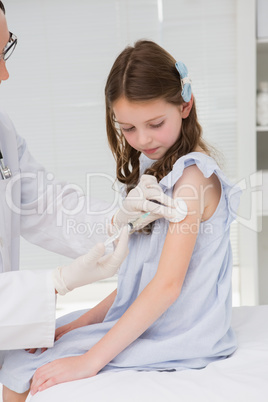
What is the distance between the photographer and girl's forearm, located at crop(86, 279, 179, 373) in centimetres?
117

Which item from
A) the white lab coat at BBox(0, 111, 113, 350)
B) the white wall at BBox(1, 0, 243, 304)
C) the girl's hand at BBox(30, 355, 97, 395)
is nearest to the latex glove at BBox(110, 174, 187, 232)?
the white lab coat at BBox(0, 111, 113, 350)

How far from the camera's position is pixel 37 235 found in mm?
1667

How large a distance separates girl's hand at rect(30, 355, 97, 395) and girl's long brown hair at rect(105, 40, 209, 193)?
55 cm

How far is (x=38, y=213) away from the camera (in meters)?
1.66

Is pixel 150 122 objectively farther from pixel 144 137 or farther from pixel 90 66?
pixel 90 66

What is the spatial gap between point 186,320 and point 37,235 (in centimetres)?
64

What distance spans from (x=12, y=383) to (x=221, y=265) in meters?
0.61

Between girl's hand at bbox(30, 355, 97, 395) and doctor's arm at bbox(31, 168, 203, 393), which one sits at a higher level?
doctor's arm at bbox(31, 168, 203, 393)

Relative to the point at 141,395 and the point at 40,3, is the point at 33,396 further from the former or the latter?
the point at 40,3

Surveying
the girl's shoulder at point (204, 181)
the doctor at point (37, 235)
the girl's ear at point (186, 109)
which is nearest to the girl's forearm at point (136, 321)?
the doctor at point (37, 235)

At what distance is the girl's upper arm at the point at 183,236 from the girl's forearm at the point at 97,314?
0.32 meters

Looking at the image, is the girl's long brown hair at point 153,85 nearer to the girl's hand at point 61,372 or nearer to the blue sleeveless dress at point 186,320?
the blue sleeveless dress at point 186,320

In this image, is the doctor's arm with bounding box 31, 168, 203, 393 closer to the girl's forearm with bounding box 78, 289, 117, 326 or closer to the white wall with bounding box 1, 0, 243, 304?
the girl's forearm with bounding box 78, 289, 117, 326

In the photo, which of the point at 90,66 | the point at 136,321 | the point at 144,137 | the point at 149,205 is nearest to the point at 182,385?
the point at 136,321
